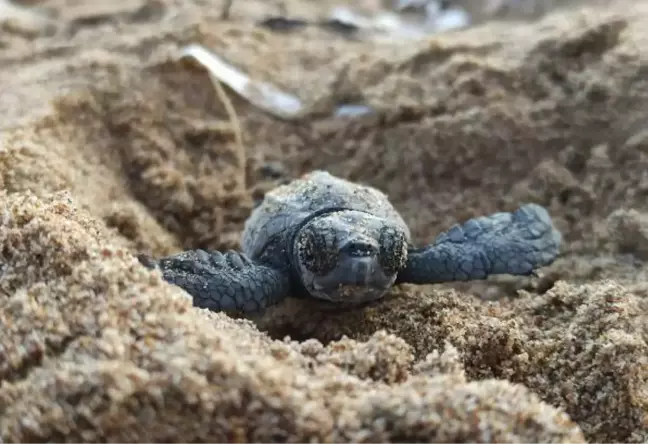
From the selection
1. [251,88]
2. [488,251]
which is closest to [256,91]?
[251,88]

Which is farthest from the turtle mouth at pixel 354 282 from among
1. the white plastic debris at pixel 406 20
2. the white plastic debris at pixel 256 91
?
the white plastic debris at pixel 406 20

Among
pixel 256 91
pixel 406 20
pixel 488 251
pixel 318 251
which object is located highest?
pixel 406 20

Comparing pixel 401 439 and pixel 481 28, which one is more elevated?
pixel 481 28

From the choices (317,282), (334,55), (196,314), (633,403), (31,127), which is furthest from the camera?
(334,55)

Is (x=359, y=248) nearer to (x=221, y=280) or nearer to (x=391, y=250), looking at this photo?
(x=391, y=250)

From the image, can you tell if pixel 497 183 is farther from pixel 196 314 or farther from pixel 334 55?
pixel 196 314

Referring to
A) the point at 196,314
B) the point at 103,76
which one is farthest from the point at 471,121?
the point at 196,314
